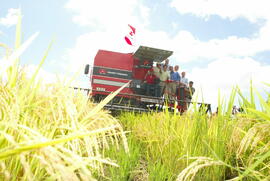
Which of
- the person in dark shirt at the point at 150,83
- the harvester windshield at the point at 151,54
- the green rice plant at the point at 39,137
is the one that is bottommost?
the green rice plant at the point at 39,137

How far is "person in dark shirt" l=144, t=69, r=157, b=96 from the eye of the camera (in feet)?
35.8

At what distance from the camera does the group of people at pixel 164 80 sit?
1094 cm

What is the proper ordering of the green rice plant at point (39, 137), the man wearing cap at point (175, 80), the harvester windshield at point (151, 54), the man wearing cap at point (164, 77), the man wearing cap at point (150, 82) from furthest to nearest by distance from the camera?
the man wearing cap at point (175, 80) → the man wearing cap at point (164, 77) → the man wearing cap at point (150, 82) → the harvester windshield at point (151, 54) → the green rice plant at point (39, 137)

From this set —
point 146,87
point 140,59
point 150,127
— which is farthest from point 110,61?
point 150,127

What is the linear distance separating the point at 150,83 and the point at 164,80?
0.58 metres

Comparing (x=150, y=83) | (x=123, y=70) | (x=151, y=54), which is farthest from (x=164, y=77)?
(x=123, y=70)

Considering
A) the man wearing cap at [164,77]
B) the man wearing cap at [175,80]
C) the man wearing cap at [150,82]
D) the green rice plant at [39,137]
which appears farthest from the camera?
the man wearing cap at [175,80]

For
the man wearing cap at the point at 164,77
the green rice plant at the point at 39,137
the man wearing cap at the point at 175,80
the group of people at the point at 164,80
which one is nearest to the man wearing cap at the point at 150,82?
the group of people at the point at 164,80

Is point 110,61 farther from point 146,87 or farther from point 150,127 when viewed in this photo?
point 150,127

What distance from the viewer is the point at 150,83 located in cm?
1123

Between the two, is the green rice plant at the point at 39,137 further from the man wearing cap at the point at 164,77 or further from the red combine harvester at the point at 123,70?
the red combine harvester at the point at 123,70

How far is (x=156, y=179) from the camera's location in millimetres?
2494

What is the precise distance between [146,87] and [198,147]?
8491 millimetres

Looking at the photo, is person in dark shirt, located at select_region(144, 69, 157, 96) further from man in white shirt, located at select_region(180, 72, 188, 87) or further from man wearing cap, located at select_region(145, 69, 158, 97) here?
man in white shirt, located at select_region(180, 72, 188, 87)
